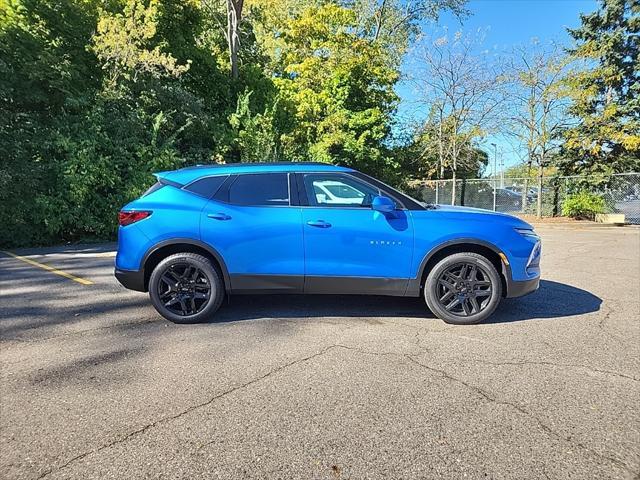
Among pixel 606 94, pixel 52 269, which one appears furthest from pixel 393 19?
pixel 52 269

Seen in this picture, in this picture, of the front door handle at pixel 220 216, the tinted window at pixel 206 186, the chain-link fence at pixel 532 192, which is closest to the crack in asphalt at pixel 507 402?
the front door handle at pixel 220 216

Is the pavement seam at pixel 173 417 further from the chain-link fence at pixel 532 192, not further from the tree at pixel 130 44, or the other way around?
the chain-link fence at pixel 532 192

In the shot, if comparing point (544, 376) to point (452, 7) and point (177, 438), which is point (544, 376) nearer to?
point (177, 438)

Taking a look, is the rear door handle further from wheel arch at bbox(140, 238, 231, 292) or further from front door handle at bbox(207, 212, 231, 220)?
wheel arch at bbox(140, 238, 231, 292)

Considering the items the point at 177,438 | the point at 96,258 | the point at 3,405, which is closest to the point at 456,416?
the point at 177,438

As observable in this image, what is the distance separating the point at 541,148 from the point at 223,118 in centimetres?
1566

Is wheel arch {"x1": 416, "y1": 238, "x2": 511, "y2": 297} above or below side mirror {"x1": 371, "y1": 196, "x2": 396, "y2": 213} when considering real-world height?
below

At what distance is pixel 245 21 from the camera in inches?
911

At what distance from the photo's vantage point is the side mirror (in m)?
4.42

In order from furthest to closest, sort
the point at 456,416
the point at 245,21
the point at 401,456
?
the point at 245,21 < the point at 456,416 < the point at 401,456

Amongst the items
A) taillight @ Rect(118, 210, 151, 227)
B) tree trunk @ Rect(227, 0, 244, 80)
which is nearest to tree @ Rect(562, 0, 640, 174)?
tree trunk @ Rect(227, 0, 244, 80)

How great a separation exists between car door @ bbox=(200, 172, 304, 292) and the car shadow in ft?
1.58

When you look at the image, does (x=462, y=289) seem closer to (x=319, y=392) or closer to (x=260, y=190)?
(x=319, y=392)

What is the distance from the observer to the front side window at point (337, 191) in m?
4.65
